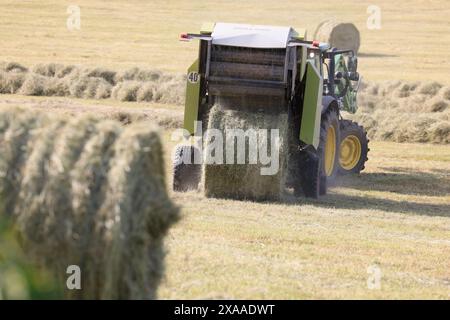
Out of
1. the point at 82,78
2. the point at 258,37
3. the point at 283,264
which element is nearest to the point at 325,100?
the point at 258,37

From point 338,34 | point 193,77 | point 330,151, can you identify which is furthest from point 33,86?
point 338,34

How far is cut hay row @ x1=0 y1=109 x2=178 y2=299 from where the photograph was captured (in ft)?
19.4

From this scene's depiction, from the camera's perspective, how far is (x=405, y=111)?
2411cm

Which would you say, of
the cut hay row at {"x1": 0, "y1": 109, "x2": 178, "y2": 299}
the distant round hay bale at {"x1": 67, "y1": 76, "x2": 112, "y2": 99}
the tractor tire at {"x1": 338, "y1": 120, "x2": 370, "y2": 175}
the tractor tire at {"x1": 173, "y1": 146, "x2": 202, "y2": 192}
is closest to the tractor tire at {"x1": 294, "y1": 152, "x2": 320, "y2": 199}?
the tractor tire at {"x1": 173, "y1": 146, "x2": 202, "y2": 192}

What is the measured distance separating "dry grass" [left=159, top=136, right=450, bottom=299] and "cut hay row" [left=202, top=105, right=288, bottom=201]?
231mm

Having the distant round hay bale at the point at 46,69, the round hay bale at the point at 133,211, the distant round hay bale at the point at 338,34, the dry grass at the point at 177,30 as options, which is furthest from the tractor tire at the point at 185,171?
the distant round hay bale at the point at 338,34

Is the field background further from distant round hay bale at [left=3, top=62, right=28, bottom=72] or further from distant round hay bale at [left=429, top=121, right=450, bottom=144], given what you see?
distant round hay bale at [left=3, top=62, right=28, bottom=72]

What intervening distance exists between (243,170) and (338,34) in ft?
80.3

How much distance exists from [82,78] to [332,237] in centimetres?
1648

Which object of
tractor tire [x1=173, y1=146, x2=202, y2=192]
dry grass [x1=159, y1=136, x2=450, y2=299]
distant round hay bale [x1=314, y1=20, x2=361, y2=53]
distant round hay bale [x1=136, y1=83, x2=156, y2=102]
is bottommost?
dry grass [x1=159, y1=136, x2=450, y2=299]

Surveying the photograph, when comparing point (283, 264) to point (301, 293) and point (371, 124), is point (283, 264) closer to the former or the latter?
point (301, 293)

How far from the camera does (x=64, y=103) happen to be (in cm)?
2300

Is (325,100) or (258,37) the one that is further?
(325,100)

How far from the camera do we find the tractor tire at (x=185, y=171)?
1370 cm
